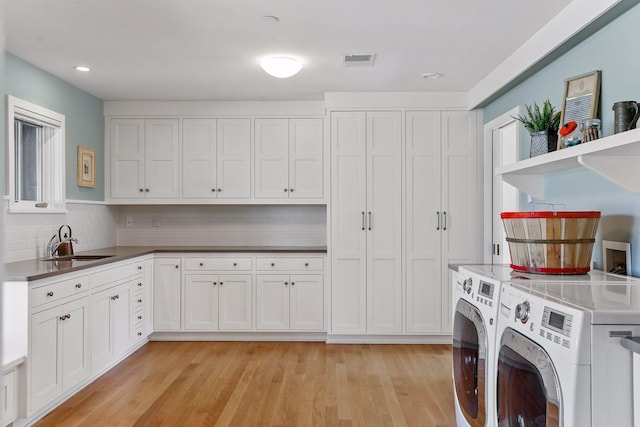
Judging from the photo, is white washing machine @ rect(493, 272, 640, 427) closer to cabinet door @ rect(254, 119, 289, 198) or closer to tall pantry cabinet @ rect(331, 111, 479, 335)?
tall pantry cabinet @ rect(331, 111, 479, 335)

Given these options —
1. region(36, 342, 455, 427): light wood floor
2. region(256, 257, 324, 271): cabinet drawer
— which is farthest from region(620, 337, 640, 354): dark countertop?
region(256, 257, 324, 271): cabinet drawer

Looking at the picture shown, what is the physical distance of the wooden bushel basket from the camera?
2.16 m

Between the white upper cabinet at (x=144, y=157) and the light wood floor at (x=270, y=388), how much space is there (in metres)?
1.57

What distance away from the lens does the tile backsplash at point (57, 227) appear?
3379mm

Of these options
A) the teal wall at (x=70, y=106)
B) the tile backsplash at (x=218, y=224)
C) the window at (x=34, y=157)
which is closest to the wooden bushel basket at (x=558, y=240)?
the tile backsplash at (x=218, y=224)

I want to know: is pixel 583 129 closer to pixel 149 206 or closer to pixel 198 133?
pixel 198 133

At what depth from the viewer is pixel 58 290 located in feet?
9.64

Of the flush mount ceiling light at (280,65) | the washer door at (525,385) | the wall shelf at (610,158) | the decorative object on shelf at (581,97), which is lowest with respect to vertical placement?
the washer door at (525,385)

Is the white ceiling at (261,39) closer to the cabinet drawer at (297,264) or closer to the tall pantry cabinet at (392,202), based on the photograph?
the tall pantry cabinet at (392,202)

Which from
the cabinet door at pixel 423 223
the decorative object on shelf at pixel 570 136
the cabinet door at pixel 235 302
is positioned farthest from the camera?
the cabinet door at pixel 235 302

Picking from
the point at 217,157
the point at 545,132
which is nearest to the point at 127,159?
the point at 217,157

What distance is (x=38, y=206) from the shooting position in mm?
3650

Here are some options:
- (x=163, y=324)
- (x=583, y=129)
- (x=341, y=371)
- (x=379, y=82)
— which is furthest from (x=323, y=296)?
(x=583, y=129)

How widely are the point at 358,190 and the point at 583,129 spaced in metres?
2.38
